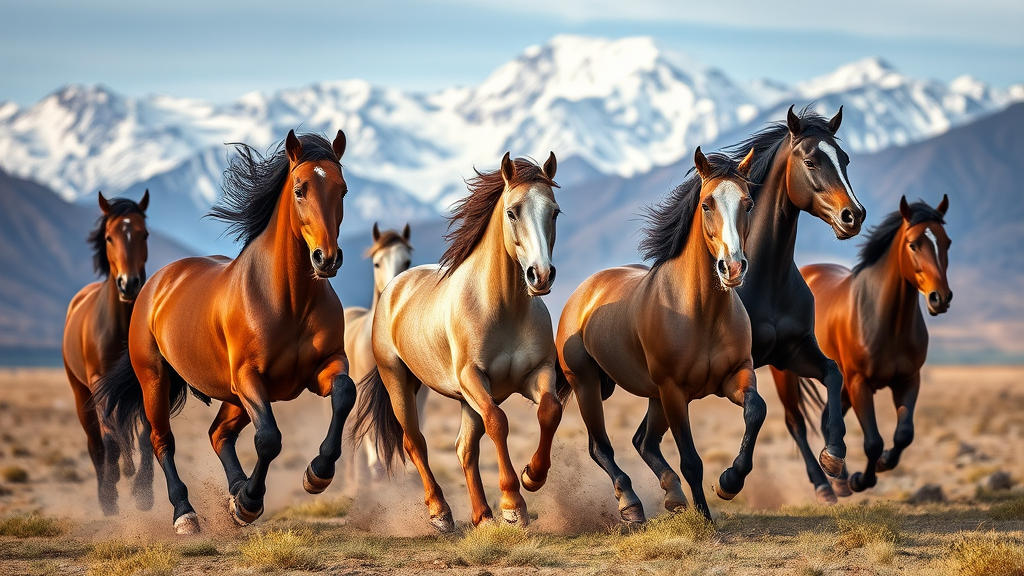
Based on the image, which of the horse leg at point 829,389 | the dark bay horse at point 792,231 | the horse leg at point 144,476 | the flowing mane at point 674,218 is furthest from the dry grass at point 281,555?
the dark bay horse at point 792,231

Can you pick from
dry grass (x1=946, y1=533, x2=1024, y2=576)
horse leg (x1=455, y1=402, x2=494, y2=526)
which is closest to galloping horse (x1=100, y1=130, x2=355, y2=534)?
horse leg (x1=455, y1=402, x2=494, y2=526)

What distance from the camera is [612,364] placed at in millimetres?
9242

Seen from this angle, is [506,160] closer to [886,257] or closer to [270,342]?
[270,342]

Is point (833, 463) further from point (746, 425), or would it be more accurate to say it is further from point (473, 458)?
point (473, 458)

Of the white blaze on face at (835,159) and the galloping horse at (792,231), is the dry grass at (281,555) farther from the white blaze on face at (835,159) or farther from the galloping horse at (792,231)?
the white blaze on face at (835,159)

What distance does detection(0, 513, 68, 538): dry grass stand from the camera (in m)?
9.66

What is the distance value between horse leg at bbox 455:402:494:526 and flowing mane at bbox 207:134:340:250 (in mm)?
2238

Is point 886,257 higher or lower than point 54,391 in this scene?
lower

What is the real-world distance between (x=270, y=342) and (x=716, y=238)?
3.30m

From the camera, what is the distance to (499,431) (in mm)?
7637

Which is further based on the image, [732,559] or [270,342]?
[270,342]

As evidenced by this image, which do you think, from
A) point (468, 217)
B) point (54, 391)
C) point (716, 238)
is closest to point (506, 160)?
point (468, 217)

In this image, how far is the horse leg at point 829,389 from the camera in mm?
8141

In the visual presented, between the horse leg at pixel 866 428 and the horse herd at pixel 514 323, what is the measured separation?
0.09ft
